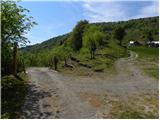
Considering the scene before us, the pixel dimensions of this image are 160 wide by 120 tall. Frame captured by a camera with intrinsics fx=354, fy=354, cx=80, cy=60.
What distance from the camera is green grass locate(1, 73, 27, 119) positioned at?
17720 millimetres

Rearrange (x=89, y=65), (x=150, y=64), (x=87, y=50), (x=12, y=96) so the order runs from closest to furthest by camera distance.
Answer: (x=12, y=96) → (x=89, y=65) → (x=150, y=64) → (x=87, y=50)

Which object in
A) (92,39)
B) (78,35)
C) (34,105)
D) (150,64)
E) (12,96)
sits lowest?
(34,105)

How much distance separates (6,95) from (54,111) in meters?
4.95

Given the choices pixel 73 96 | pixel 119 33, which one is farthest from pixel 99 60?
pixel 119 33

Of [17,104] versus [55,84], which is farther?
[55,84]

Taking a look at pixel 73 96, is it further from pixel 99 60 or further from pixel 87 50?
pixel 87 50

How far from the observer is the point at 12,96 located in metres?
21.8

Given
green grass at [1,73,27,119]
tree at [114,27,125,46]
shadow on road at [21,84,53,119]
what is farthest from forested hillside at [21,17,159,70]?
shadow on road at [21,84,53,119]


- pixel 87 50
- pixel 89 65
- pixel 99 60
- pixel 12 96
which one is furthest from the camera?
pixel 87 50

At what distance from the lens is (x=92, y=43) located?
76875mm

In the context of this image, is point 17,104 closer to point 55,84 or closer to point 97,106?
point 97,106

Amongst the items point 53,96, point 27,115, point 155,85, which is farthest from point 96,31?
point 27,115

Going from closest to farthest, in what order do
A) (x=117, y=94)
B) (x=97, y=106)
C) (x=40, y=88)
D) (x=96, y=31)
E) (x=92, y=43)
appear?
(x=97, y=106) → (x=117, y=94) → (x=40, y=88) → (x=92, y=43) → (x=96, y=31)

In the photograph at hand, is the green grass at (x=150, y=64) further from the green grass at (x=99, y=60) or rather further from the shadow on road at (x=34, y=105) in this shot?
the shadow on road at (x=34, y=105)
